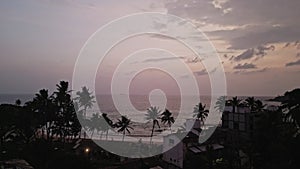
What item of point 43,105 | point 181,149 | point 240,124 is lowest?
point 181,149

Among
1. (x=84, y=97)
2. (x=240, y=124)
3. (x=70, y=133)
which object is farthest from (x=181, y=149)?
(x=84, y=97)

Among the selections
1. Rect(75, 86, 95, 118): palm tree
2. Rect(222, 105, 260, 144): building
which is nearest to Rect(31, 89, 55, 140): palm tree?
Rect(75, 86, 95, 118): palm tree

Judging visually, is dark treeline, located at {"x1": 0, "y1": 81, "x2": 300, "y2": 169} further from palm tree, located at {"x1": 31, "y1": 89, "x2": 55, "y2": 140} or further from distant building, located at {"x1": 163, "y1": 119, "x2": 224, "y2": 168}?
distant building, located at {"x1": 163, "y1": 119, "x2": 224, "y2": 168}

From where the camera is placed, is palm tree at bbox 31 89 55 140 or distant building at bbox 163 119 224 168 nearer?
distant building at bbox 163 119 224 168

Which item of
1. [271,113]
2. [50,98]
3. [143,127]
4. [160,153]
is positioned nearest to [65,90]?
[50,98]

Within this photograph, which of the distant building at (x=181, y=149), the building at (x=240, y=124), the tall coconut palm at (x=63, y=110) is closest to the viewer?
the distant building at (x=181, y=149)

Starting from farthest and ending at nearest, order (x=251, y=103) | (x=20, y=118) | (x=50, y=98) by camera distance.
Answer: (x=251, y=103) → (x=50, y=98) → (x=20, y=118)

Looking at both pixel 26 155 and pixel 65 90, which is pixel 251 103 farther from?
pixel 26 155

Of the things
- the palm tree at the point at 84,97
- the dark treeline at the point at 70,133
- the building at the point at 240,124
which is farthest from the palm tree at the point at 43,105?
the building at the point at 240,124

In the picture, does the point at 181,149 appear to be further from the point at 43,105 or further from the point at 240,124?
the point at 43,105

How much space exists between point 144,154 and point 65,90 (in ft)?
43.9

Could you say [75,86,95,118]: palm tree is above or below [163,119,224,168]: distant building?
above

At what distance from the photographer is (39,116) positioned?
41531 millimetres

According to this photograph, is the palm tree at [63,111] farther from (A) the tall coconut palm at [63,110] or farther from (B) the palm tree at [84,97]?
(B) the palm tree at [84,97]
